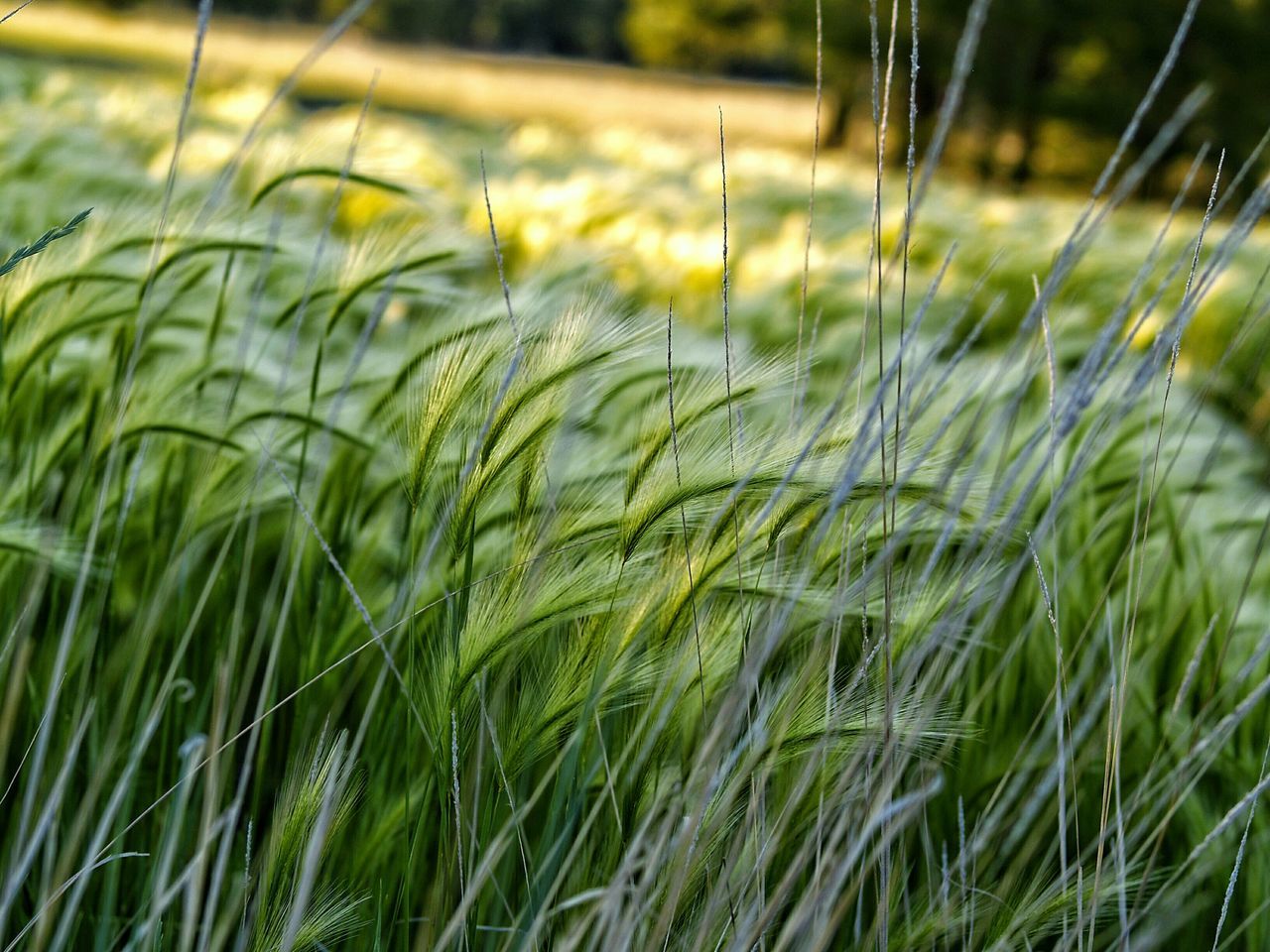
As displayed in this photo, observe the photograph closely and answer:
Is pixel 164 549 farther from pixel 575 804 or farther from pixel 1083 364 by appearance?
pixel 1083 364

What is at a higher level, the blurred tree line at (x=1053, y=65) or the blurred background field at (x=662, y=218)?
the blurred tree line at (x=1053, y=65)

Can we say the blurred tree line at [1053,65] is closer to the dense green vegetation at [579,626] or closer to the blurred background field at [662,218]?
the blurred background field at [662,218]

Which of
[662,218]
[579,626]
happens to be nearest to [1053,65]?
[662,218]

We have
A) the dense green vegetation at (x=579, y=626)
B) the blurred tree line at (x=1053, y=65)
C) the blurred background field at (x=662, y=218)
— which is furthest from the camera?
the blurred tree line at (x=1053, y=65)

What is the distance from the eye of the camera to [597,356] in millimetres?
778

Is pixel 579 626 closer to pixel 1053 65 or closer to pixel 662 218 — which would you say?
pixel 662 218

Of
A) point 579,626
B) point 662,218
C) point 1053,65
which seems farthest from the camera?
point 1053,65

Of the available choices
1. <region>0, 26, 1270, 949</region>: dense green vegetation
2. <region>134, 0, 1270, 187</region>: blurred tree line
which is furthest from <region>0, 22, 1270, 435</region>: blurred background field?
<region>134, 0, 1270, 187</region>: blurred tree line

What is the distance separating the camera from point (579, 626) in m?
0.75

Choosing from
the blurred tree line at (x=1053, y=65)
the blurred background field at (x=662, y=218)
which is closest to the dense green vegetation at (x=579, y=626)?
the blurred background field at (x=662, y=218)

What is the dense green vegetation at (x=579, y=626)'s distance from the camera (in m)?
0.67

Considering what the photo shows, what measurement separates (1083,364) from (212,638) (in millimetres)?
725

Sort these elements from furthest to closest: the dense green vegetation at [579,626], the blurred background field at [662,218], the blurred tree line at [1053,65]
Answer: the blurred tree line at [1053,65] < the blurred background field at [662,218] < the dense green vegetation at [579,626]

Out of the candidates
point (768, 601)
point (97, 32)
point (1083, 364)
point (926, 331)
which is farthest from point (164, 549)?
point (97, 32)
